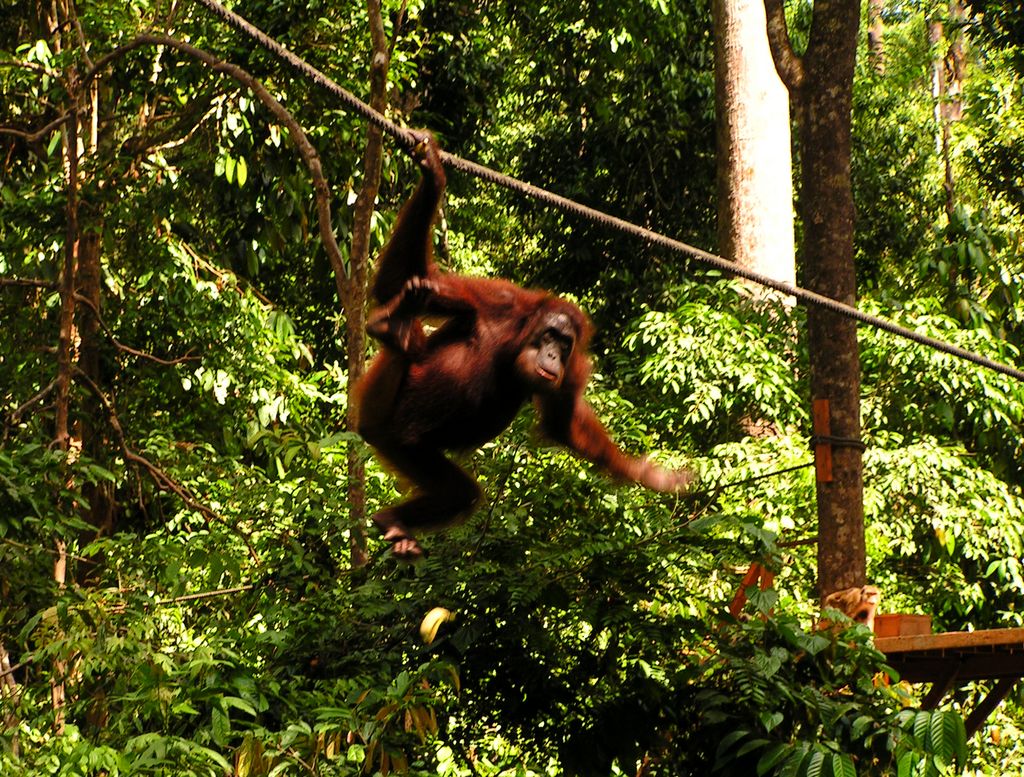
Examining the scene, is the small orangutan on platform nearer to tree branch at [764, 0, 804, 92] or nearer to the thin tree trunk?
the thin tree trunk

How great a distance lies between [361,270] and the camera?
4.19 metres

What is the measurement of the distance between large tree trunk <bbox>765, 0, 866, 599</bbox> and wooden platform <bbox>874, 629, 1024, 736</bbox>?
0.31m

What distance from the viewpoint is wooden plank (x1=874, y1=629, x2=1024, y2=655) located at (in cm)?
414

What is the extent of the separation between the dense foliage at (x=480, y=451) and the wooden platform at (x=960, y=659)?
0.36m

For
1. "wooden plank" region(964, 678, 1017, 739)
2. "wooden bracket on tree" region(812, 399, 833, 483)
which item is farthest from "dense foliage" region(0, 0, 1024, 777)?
"wooden plank" region(964, 678, 1017, 739)

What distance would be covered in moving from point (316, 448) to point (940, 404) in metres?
3.56

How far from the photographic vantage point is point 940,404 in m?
6.12

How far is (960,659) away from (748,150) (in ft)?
13.6

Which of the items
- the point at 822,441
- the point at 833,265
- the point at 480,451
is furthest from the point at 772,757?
the point at 833,265

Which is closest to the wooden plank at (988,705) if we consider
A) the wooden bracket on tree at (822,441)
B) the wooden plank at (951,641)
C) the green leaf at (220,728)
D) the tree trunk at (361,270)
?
the wooden plank at (951,641)

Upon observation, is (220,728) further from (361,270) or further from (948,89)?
(948,89)

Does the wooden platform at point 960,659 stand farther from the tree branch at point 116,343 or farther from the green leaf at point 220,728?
the tree branch at point 116,343

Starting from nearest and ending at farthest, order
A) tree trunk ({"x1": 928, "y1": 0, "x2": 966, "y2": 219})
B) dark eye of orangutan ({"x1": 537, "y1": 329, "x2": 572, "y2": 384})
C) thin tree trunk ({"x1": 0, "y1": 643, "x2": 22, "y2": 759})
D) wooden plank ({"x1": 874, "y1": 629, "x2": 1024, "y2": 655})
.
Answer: dark eye of orangutan ({"x1": 537, "y1": 329, "x2": 572, "y2": 384})
thin tree trunk ({"x1": 0, "y1": 643, "x2": 22, "y2": 759})
wooden plank ({"x1": 874, "y1": 629, "x2": 1024, "y2": 655})
tree trunk ({"x1": 928, "y1": 0, "x2": 966, "y2": 219})

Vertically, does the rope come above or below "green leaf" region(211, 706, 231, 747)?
above
